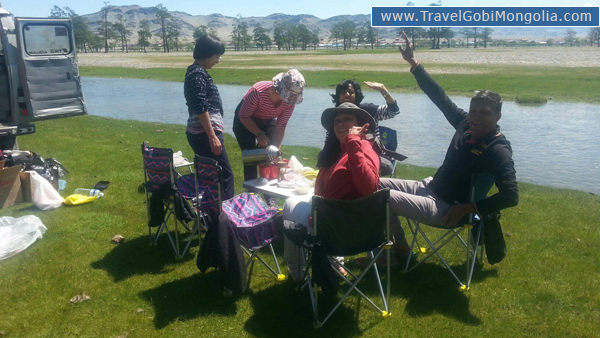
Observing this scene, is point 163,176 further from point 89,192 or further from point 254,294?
point 89,192

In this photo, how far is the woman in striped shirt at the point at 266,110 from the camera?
5.26m

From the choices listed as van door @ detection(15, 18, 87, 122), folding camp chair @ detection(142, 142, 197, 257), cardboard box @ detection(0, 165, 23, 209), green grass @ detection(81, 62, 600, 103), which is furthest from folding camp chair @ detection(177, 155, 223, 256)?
green grass @ detection(81, 62, 600, 103)

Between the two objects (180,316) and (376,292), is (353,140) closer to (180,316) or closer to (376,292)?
(376,292)

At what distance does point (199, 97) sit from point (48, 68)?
5.06 metres

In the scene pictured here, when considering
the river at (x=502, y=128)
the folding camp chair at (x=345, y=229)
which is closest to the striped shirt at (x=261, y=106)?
the folding camp chair at (x=345, y=229)

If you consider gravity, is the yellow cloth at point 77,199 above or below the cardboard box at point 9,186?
below

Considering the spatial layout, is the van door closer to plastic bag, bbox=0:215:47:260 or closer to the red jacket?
plastic bag, bbox=0:215:47:260

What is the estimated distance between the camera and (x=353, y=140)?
356 cm

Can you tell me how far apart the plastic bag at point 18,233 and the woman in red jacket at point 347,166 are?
266cm

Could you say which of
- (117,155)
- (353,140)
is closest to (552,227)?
(353,140)

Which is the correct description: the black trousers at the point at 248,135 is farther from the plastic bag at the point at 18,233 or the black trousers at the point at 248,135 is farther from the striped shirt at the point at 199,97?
the plastic bag at the point at 18,233

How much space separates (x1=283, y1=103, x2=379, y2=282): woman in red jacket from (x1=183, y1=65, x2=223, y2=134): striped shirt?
125 cm

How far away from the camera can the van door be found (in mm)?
8164

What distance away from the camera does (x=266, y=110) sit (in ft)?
18.2
